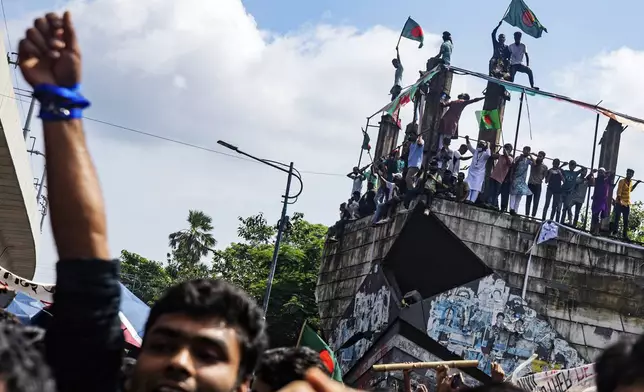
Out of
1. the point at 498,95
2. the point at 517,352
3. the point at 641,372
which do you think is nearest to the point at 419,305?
the point at 517,352

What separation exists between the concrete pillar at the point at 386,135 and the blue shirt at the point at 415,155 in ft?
21.9

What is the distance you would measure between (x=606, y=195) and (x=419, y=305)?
4.33 m

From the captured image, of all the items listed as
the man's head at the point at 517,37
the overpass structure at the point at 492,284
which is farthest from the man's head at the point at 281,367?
the man's head at the point at 517,37

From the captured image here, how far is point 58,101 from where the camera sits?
2166mm

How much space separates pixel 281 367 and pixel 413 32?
76.8 ft

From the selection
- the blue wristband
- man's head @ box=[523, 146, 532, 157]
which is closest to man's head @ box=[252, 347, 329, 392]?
the blue wristband

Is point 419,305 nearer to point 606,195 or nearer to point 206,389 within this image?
point 606,195

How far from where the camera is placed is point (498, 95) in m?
25.8

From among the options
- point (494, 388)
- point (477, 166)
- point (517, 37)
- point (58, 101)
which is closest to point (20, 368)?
point (58, 101)

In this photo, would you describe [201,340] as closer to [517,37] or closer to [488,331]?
[488,331]

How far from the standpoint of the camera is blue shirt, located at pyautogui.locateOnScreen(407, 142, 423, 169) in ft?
69.9

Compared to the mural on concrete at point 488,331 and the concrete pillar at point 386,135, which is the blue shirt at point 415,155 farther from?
the concrete pillar at point 386,135

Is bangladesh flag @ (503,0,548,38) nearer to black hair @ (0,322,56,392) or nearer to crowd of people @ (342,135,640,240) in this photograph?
crowd of people @ (342,135,640,240)

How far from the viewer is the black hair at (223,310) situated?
242 centimetres
